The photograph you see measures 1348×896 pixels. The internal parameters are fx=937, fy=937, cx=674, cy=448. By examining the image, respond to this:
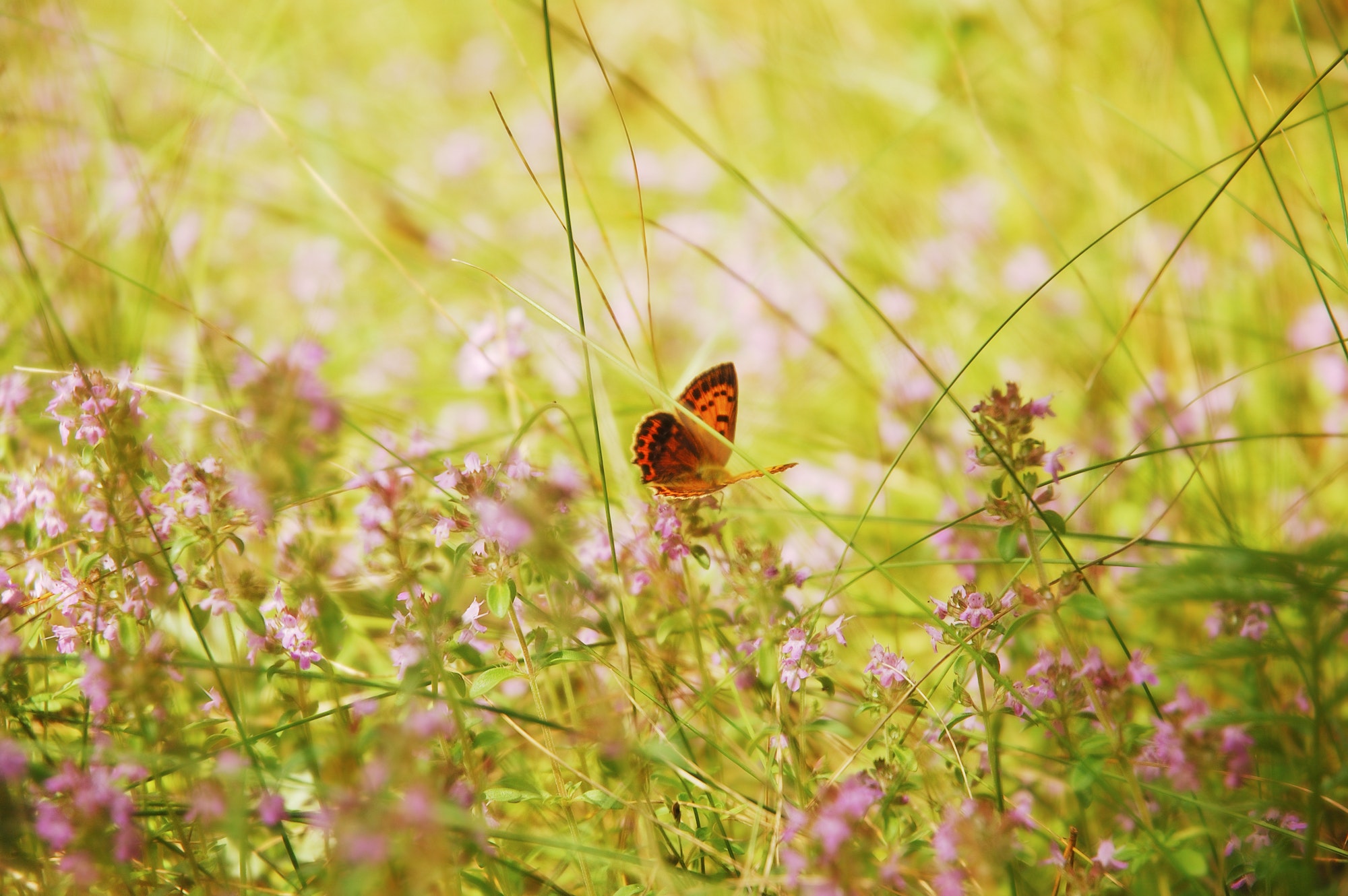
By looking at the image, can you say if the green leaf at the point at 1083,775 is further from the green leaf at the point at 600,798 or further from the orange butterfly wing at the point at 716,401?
the orange butterfly wing at the point at 716,401

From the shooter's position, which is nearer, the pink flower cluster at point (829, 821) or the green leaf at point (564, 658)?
the pink flower cluster at point (829, 821)

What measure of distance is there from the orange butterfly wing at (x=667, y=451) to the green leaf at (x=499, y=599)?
2.20 feet

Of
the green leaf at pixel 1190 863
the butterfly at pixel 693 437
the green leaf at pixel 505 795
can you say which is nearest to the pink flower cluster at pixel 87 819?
the green leaf at pixel 505 795

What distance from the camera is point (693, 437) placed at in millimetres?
2486

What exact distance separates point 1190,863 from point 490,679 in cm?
121

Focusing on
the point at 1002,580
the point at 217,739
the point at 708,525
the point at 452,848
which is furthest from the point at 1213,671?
the point at 217,739

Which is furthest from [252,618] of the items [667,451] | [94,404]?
[667,451]

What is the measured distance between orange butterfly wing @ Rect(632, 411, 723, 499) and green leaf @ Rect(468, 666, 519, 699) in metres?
0.68

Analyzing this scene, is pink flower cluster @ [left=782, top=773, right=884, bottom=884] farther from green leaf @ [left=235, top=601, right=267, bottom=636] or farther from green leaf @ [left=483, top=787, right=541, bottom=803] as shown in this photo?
green leaf @ [left=235, top=601, right=267, bottom=636]

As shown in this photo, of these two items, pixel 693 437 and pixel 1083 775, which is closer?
pixel 1083 775

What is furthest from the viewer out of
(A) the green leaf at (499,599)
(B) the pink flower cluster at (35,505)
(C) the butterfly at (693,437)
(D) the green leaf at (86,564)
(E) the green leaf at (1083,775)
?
(C) the butterfly at (693,437)

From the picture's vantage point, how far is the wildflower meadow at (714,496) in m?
1.58

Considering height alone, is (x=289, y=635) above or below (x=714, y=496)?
below

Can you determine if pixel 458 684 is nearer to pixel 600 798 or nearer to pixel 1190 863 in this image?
pixel 600 798
